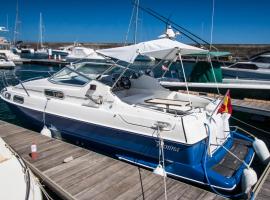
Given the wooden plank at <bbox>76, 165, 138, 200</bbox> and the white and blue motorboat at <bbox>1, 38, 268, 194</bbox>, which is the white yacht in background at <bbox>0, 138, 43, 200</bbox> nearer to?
the wooden plank at <bbox>76, 165, 138, 200</bbox>

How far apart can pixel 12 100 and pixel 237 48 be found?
60115mm

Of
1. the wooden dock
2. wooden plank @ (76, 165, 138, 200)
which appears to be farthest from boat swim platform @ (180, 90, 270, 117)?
wooden plank @ (76, 165, 138, 200)

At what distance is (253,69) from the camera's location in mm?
12906

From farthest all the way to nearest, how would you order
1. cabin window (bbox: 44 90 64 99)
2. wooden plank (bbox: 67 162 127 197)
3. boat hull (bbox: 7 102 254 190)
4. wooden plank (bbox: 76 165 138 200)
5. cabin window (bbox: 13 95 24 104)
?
cabin window (bbox: 13 95 24 104), cabin window (bbox: 44 90 64 99), boat hull (bbox: 7 102 254 190), wooden plank (bbox: 67 162 127 197), wooden plank (bbox: 76 165 138 200)

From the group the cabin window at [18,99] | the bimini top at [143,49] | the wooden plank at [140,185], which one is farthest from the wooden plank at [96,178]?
the cabin window at [18,99]

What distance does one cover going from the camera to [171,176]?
5.43 metres

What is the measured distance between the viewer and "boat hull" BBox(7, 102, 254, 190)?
16.7ft

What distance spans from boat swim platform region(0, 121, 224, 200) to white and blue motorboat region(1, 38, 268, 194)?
0.45m

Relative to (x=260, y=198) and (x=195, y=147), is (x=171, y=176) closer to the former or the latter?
(x=195, y=147)

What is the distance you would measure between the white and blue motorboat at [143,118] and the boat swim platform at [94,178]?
0.45 metres

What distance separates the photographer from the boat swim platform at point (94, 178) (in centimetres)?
450

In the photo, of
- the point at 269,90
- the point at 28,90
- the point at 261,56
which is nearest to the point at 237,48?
the point at 261,56

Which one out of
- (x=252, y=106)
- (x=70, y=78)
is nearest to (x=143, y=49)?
(x=70, y=78)

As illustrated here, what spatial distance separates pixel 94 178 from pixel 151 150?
1232mm
